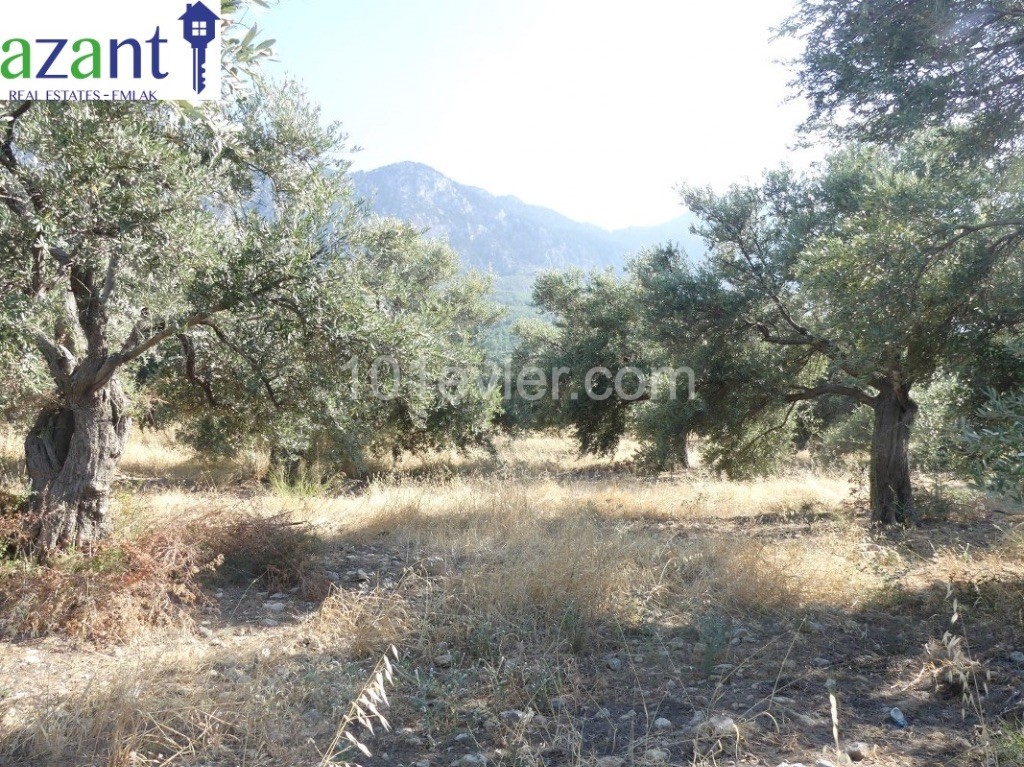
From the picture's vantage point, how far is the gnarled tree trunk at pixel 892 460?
34.0 feet

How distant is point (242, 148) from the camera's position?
22.1 ft

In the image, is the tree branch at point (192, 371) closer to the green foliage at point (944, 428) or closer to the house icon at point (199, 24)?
the house icon at point (199, 24)

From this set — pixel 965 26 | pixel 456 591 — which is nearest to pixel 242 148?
pixel 456 591

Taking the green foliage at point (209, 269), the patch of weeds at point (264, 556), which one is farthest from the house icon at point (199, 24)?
the patch of weeds at point (264, 556)

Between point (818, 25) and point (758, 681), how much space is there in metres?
5.95

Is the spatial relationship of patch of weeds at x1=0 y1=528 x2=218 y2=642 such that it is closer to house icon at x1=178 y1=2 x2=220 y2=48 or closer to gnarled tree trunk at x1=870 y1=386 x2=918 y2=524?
house icon at x1=178 y1=2 x2=220 y2=48

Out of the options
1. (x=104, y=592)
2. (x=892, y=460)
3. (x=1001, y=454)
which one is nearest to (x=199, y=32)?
(x=104, y=592)

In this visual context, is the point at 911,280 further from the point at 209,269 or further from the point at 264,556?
the point at 264,556

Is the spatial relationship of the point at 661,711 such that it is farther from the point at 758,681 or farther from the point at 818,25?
the point at 818,25

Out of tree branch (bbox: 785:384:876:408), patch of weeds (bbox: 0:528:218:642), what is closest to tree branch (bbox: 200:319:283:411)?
patch of weeds (bbox: 0:528:218:642)

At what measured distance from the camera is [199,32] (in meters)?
5.41

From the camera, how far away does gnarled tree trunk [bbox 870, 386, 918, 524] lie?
1037cm

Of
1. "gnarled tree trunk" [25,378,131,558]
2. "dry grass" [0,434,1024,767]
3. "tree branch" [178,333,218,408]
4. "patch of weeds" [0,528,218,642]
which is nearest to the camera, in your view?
"dry grass" [0,434,1024,767]

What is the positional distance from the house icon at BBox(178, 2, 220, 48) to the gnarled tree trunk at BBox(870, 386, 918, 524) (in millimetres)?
10068
